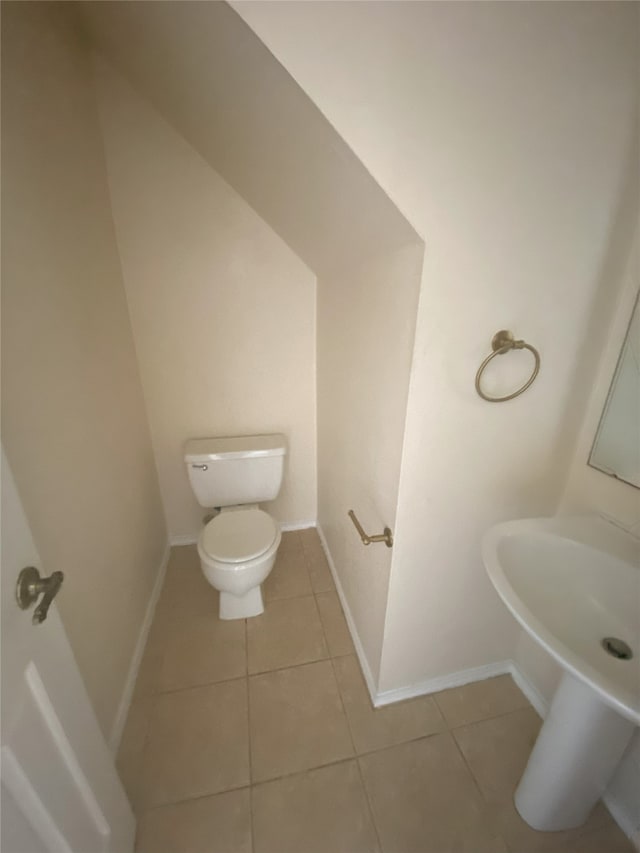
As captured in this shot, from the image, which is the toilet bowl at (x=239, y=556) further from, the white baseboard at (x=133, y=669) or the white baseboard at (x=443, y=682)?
the white baseboard at (x=443, y=682)

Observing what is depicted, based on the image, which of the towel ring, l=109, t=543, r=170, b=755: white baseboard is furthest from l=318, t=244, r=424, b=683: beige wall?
l=109, t=543, r=170, b=755: white baseboard

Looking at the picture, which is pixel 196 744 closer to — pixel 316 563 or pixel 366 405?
pixel 316 563

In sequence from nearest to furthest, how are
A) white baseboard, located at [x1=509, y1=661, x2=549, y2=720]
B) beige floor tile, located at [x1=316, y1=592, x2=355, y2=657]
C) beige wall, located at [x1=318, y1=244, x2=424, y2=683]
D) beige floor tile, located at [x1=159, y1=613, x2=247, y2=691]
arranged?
beige wall, located at [x1=318, y1=244, x2=424, y2=683], white baseboard, located at [x1=509, y1=661, x2=549, y2=720], beige floor tile, located at [x1=159, y1=613, x2=247, y2=691], beige floor tile, located at [x1=316, y1=592, x2=355, y2=657]

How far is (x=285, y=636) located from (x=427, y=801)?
28.3 inches

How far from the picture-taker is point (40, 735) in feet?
1.99

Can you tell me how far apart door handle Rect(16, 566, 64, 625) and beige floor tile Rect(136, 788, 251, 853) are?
2.88 ft

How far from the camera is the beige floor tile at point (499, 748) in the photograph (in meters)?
1.08

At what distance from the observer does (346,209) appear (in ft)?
3.00

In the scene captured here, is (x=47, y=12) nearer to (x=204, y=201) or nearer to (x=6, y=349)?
(x=204, y=201)

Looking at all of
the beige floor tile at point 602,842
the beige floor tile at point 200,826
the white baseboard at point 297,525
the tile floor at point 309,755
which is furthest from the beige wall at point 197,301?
the beige floor tile at point 602,842

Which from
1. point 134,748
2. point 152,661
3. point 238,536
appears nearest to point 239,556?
point 238,536

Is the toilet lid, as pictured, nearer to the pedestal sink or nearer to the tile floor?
the tile floor

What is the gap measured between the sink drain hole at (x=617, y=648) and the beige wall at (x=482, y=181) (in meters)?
0.38

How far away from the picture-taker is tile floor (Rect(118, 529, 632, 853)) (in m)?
0.98
